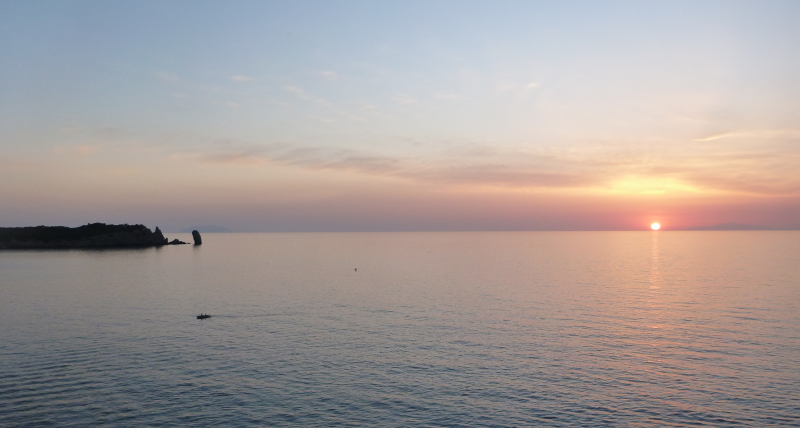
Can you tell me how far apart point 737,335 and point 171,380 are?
5820 centimetres

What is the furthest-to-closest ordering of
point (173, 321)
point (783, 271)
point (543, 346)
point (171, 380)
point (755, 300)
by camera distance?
point (783, 271) → point (755, 300) → point (173, 321) → point (543, 346) → point (171, 380)

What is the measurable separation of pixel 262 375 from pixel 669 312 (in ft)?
190

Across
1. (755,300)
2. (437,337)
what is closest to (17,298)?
(437,337)

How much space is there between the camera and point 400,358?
46.7 meters

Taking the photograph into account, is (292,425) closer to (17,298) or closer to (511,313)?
(511,313)

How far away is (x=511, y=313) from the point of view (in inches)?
2761

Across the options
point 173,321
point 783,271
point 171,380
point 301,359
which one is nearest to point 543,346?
point 301,359

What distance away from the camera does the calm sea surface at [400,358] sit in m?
34.0

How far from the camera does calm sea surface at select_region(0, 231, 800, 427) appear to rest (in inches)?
1337

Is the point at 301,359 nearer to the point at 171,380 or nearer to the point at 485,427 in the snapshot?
the point at 171,380

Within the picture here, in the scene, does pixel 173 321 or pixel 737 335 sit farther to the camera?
pixel 173 321

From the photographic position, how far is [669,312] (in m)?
70.6

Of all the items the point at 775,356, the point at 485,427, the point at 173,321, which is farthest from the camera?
the point at 173,321

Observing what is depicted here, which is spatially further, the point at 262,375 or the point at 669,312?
the point at 669,312
